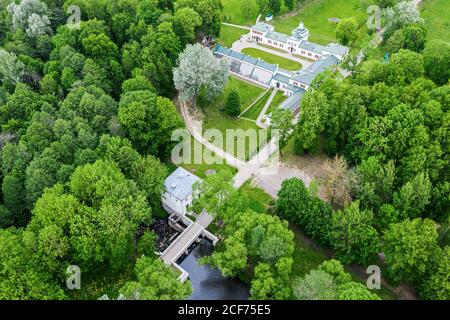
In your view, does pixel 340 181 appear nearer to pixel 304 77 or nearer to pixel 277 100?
pixel 277 100

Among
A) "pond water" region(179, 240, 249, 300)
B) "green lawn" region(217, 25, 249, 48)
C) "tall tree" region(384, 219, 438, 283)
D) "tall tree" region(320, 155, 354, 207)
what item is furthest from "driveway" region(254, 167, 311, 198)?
"green lawn" region(217, 25, 249, 48)

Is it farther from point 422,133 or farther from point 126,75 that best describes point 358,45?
point 126,75

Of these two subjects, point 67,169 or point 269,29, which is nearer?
point 67,169

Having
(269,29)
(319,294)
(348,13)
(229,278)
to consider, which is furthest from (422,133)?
(348,13)

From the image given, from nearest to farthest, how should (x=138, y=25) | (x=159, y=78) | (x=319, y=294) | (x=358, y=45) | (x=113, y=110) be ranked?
(x=319, y=294), (x=113, y=110), (x=159, y=78), (x=138, y=25), (x=358, y=45)

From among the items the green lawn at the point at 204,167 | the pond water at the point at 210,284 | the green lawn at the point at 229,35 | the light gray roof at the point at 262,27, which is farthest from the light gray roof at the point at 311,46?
the pond water at the point at 210,284

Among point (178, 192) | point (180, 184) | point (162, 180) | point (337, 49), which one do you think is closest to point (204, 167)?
point (180, 184)

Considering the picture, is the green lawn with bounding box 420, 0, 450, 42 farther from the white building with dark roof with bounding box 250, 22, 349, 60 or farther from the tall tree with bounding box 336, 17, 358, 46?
the white building with dark roof with bounding box 250, 22, 349, 60
